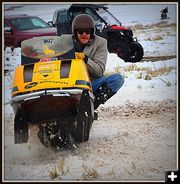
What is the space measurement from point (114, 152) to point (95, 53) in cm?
116

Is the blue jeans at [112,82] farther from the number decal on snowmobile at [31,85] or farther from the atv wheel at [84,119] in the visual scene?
the number decal on snowmobile at [31,85]

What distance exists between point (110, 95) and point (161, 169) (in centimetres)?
104

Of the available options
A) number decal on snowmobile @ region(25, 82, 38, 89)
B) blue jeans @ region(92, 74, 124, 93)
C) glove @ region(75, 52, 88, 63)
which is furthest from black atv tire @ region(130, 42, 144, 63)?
number decal on snowmobile @ region(25, 82, 38, 89)

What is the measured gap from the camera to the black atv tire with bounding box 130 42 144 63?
620cm

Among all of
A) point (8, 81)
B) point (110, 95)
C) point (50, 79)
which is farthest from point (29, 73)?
point (110, 95)

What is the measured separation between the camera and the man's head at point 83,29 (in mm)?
5852

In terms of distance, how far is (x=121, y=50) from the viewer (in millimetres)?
6281

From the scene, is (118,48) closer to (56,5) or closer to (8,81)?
(56,5)

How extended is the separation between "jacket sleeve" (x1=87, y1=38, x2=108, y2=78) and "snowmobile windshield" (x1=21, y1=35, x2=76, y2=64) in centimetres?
24

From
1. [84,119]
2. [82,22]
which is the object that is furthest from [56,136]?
[82,22]

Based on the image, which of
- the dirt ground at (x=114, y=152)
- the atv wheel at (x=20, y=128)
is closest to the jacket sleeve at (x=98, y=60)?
the dirt ground at (x=114, y=152)

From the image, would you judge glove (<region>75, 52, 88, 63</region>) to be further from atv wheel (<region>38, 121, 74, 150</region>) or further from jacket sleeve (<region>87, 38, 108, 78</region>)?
atv wheel (<region>38, 121, 74, 150</region>)

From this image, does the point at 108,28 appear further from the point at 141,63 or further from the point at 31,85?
the point at 31,85

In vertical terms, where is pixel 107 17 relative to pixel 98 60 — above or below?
above
